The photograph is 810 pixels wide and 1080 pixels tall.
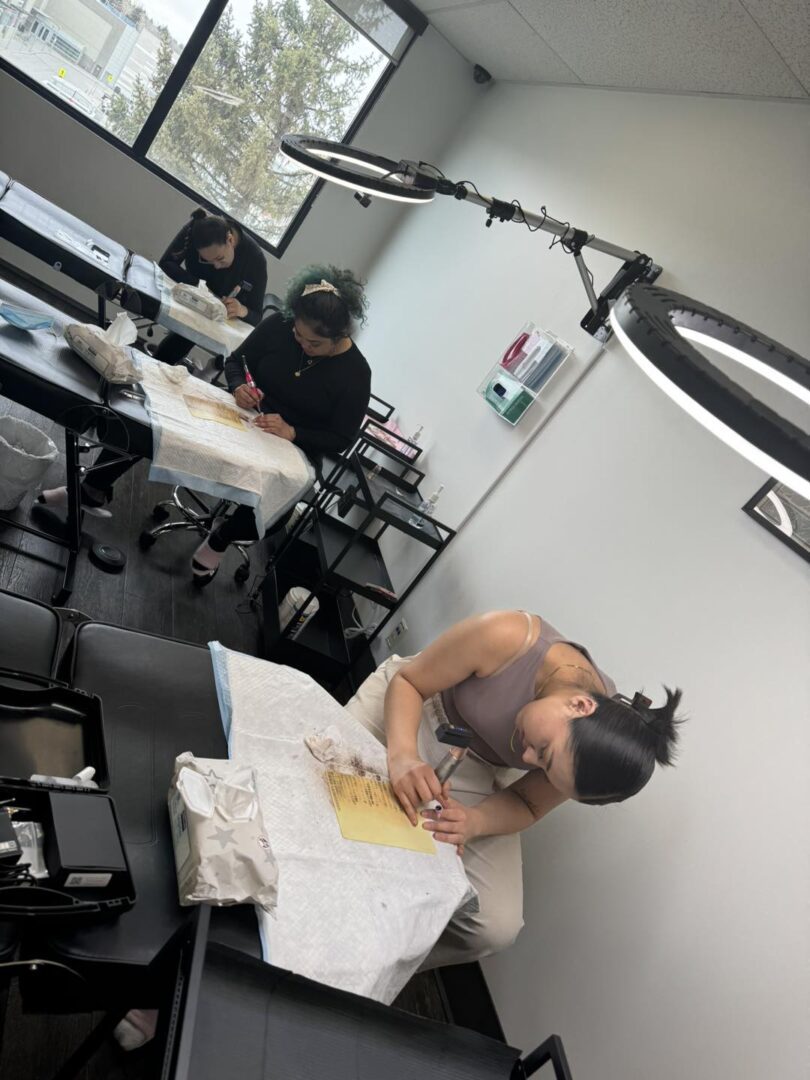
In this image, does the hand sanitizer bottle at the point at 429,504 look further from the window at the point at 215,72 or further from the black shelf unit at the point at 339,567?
the window at the point at 215,72

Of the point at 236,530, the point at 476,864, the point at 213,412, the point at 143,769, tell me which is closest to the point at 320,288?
the point at 213,412

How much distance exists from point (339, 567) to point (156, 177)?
290cm

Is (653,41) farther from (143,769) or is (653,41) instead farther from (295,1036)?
(295,1036)

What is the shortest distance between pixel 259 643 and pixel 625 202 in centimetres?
230

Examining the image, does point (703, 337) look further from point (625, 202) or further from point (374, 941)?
point (625, 202)

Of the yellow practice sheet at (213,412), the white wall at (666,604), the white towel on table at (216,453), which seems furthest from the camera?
the yellow practice sheet at (213,412)

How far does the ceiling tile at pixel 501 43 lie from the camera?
313cm

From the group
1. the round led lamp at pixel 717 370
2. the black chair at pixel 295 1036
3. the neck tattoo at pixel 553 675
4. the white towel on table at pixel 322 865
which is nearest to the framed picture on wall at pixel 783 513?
the neck tattoo at pixel 553 675

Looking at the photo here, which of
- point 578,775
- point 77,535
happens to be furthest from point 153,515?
point 578,775

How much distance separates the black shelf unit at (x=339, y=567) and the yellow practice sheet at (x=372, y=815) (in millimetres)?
1175

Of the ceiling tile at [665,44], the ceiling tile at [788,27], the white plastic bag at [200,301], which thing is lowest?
the white plastic bag at [200,301]

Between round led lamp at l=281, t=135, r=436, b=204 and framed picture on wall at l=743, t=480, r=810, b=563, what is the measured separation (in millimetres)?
1278

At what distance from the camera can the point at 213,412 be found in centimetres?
241

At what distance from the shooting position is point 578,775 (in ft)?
4.43
